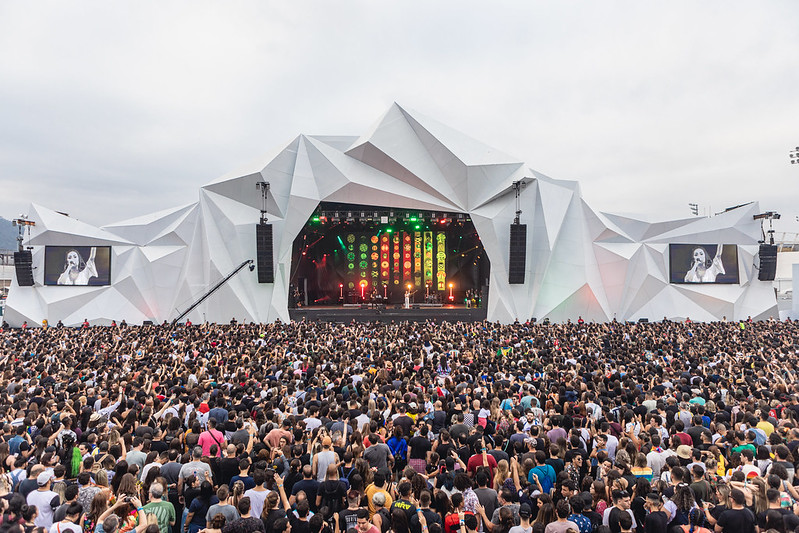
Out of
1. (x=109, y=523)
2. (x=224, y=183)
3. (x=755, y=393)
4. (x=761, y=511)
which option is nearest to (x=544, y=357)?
(x=755, y=393)

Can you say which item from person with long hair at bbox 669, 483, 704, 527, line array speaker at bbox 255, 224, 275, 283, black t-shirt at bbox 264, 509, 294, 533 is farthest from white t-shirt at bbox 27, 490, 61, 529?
line array speaker at bbox 255, 224, 275, 283

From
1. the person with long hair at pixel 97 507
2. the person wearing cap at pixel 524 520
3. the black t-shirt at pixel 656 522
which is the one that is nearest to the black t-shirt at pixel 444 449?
the person wearing cap at pixel 524 520

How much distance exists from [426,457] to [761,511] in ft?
11.0

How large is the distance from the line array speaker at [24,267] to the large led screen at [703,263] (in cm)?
3708

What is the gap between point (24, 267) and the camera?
26.4m

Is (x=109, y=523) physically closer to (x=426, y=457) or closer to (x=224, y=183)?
(x=426, y=457)

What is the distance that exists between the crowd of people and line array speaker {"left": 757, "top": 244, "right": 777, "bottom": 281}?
19.7 meters

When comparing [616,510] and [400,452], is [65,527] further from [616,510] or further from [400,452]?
[616,510]

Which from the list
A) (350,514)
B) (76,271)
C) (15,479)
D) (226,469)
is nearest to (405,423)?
(350,514)

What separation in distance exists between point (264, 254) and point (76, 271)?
11.4 m

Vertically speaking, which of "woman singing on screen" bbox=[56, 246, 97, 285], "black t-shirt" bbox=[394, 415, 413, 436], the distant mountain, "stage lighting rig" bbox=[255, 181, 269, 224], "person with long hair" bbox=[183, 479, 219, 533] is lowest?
"person with long hair" bbox=[183, 479, 219, 533]

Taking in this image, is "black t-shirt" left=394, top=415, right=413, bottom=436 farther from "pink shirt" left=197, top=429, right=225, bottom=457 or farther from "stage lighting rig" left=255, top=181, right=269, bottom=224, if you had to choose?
"stage lighting rig" left=255, top=181, right=269, bottom=224

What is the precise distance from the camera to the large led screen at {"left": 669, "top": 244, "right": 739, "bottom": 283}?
28047mm

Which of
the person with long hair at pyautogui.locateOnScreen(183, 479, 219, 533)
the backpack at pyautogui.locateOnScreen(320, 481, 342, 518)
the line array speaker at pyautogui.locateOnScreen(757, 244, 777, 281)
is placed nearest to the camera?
the person with long hair at pyautogui.locateOnScreen(183, 479, 219, 533)
